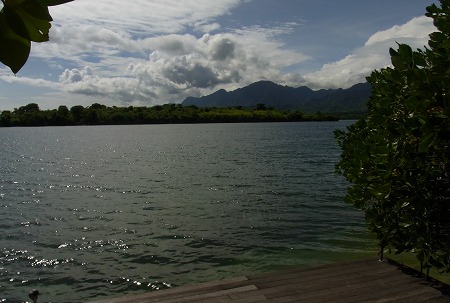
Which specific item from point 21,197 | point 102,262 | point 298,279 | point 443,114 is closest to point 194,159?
point 21,197

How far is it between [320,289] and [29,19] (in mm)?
7701

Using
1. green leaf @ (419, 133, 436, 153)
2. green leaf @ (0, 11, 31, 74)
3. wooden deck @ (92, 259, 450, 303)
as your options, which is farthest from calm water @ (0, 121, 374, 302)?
green leaf @ (0, 11, 31, 74)

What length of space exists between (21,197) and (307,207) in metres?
22.3

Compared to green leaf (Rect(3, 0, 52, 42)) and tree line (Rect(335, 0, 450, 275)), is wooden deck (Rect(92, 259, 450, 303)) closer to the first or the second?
tree line (Rect(335, 0, 450, 275))

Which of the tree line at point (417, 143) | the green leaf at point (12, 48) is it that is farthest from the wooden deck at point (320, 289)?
the green leaf at point (12, 48)

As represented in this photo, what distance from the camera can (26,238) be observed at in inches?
735

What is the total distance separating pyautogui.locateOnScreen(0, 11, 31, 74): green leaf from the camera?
721 millimetres

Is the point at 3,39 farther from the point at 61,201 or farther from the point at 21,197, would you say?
the point at 21,197

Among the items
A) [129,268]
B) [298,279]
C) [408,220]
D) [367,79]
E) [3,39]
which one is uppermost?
[367,79]

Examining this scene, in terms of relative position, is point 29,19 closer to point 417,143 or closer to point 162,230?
point 417,143

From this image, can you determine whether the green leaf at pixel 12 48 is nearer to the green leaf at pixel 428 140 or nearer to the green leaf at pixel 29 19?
the green leaf at pixel 29 19

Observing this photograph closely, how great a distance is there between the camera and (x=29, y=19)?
714 millimetres

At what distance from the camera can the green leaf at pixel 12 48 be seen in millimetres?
721

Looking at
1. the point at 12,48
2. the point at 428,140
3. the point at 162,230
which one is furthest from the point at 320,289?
the point at 162,230
